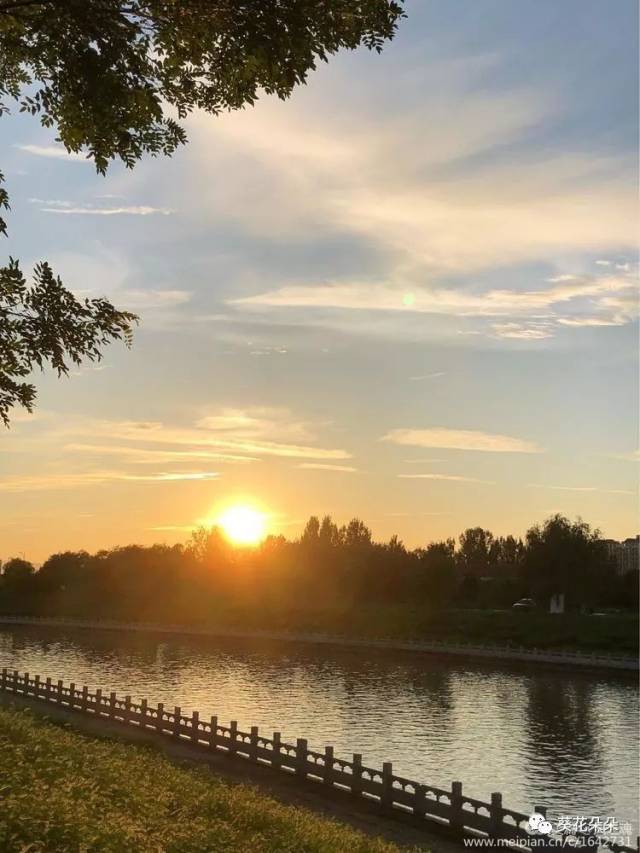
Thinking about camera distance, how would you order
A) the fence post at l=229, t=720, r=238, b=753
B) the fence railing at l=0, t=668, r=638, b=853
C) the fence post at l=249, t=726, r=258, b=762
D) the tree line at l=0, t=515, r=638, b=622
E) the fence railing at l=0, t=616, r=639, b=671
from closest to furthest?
1. the fence railing at l=0, t=668, r=638, b=853
2. the fence post at l=249, t=726, r=258, b=762
3. the fence post at l=229, t=720, r=238, b=753
4. the fence railing at l=0, t=616, r=639, b=671
5. the tree line at l=0, t=515, r=638, b=622

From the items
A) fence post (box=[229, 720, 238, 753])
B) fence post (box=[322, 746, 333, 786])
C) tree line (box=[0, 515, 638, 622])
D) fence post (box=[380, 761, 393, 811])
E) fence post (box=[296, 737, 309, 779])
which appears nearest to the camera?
fence post (box=[380, 761, 393, 811])

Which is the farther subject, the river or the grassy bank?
the grassy bank

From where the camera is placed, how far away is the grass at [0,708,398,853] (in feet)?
36.5

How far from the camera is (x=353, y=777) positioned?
2227 centimetres

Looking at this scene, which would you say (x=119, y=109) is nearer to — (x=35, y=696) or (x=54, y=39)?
(x=54, y=39)

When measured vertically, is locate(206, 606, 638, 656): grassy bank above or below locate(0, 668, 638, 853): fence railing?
below

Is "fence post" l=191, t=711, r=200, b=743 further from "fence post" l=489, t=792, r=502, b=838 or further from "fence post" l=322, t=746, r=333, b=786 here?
"fence post" l=489, t=792, r=502, b=838

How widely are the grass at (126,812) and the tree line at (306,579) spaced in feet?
257

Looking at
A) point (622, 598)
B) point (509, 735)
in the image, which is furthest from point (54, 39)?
point (622, 598)

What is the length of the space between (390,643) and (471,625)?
1441cm

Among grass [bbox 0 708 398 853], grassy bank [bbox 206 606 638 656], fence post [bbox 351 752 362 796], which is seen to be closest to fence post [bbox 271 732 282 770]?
fence post [bbox 351 752 362 796]

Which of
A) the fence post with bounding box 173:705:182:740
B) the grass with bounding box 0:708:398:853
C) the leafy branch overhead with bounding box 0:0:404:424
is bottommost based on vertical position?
the fence post with bounding box 173:705:182:740

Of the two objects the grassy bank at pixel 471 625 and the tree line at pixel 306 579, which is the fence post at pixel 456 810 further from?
the tree line at pixel 306 579

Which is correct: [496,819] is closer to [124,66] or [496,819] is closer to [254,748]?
[254,748]
